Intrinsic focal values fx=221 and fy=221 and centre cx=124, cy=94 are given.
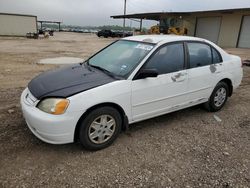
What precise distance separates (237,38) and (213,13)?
137 inches

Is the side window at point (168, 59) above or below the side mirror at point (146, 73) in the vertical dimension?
above

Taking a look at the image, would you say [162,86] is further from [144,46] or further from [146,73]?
[144,46]

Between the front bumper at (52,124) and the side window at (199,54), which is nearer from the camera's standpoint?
the front bumper at (52,124)

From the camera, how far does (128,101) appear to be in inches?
123

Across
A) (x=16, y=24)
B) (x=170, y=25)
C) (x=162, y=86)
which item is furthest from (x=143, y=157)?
(x=16, y=24)

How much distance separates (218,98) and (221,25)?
20.6 m

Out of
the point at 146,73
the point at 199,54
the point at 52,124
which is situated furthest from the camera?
the point at 199,54

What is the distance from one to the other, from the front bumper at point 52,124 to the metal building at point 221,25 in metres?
20.6

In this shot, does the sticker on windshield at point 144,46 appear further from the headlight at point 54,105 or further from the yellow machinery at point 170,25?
the yellow machinery at point 170,25

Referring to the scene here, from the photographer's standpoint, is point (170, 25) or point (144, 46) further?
point (170, 25)

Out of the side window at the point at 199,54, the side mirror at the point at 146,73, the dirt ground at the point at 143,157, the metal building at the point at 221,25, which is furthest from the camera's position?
the metal building at the point at 221,25

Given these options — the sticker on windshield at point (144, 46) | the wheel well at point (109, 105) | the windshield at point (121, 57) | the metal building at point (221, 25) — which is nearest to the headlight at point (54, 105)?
the wheel well at point (109, 105)

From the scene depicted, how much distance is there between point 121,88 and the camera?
9.86 feet

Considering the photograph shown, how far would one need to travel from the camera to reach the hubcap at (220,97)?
4430mm
